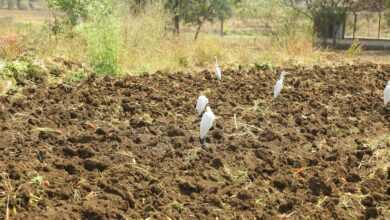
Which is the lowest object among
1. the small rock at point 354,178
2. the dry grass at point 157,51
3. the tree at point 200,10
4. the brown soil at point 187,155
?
the small rock at point 354,178

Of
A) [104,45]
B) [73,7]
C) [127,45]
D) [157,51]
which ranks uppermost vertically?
[73,7]

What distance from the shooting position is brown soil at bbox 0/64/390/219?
3.74 m

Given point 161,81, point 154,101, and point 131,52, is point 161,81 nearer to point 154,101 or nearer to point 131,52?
point 154,101

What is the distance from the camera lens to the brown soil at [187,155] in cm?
374

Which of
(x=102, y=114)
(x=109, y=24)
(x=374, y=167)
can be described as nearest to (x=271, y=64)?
(x=109, y=24)

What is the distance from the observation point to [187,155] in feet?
15.5

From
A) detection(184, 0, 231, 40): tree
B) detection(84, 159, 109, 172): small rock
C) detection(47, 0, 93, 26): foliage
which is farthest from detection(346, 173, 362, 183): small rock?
detection(184, 0, 231, 40): tree

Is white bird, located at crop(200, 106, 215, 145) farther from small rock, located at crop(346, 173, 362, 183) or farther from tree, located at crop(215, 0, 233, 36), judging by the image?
tree, located at crop(215, 0, 233, 36)

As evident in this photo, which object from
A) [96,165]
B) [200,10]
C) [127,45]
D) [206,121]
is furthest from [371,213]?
[200,10]

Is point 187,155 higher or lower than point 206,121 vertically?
lower

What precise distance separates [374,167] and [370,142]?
81 cm

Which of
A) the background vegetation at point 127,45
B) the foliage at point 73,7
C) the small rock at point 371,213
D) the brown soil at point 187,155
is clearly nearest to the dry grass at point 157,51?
the background vegetation at point 127,45

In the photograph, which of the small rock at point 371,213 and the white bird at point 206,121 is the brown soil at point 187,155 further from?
the white bird at point 206,121

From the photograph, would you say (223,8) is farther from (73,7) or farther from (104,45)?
(104,45)
